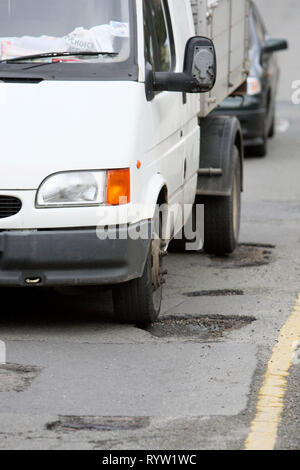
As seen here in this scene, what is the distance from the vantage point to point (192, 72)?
682cm

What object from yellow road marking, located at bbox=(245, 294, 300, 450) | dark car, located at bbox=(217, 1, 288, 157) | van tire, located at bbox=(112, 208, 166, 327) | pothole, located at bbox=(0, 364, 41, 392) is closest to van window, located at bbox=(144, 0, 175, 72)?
van tire, located at bbox=(112, 208, 166, 327)

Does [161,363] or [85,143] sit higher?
[85,143]

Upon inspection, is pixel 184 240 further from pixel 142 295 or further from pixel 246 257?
pixel 142 295

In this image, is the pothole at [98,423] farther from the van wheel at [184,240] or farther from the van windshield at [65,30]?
the van wheel at [184,240]

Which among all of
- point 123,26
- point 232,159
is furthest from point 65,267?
point 232,159

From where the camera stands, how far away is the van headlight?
623cm

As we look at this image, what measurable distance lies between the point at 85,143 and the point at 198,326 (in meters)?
1.48

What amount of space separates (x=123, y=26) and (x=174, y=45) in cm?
97

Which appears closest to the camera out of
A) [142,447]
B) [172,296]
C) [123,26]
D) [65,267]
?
[142,447]

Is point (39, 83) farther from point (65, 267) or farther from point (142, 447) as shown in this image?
point (142, 447)

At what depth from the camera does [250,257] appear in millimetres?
9500

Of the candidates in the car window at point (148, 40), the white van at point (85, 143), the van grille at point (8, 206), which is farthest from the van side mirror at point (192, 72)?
the van grille at point (8, 206)

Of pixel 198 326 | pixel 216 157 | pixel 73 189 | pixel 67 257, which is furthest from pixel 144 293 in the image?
pixel 216 157

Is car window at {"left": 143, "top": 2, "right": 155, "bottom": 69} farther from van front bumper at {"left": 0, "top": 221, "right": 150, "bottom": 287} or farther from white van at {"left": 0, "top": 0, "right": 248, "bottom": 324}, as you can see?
van front bumper at {"left": 0, "top": 221, "right": 150, "bottom": 287}
